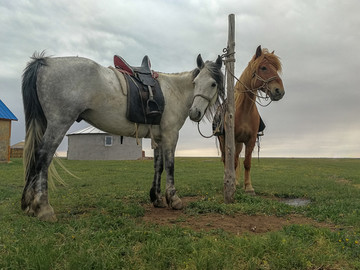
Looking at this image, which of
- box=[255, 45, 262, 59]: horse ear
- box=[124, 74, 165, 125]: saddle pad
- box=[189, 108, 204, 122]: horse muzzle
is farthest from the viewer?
box=[255, 45, 262, 59]: horse ear

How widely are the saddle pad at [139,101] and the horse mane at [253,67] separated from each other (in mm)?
3036

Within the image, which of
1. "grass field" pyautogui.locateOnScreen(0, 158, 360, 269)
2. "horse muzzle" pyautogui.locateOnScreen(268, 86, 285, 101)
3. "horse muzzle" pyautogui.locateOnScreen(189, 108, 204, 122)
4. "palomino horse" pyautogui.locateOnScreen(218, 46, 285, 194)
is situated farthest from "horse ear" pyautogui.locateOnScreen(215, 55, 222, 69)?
"grass field" pyautogui.locateOnScreen(0, 158, 360, 269)

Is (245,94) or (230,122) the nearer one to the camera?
(230,122)

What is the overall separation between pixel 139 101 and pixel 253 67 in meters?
3.79

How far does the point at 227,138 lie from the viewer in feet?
21.6

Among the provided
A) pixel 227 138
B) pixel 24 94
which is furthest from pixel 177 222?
pixel 24 94

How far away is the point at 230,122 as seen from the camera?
21.3 feet

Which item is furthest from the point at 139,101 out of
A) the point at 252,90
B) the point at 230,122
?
the point at 252,90

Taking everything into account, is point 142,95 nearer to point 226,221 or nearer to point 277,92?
point 226,221

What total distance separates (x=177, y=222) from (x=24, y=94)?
3.37 metres

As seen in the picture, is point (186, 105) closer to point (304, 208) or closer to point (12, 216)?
point (304, 208)

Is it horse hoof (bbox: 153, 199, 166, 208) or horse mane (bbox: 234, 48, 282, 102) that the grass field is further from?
horse mane (bbox: 234, 48, 282, 102)

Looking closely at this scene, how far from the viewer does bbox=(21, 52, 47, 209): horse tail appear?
4512 mm

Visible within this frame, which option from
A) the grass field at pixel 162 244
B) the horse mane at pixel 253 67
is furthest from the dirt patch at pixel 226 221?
the horse mane at pixel 253 67
